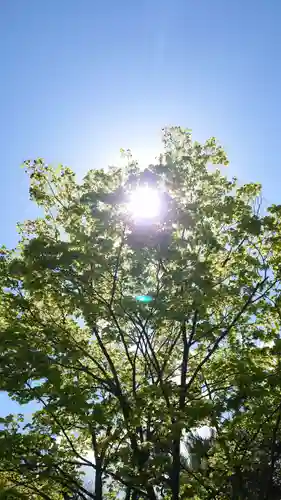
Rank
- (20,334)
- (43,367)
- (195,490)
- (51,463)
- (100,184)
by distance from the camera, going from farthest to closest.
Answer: (100,184) → (195,490) → (51,463) → (20,334) → (43,367)

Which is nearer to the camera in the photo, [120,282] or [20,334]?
[20,334]

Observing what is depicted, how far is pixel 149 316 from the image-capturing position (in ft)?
29.4

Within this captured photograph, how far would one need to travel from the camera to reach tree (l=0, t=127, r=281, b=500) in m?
7.91

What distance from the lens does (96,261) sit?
28.9 ft

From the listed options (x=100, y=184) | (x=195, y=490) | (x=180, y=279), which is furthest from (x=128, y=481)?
(x=100, y=184)

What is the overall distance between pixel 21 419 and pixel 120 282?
6.68 metres

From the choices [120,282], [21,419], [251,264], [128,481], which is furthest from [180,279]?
[21,419]

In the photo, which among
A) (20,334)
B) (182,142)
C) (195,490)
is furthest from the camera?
(182,142)

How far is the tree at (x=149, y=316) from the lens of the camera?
7906 millimetres

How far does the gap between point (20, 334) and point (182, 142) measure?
7639 millimetres

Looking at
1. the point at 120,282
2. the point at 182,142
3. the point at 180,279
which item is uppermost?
the point at 182,142

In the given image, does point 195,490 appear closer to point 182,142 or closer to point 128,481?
point 128,481

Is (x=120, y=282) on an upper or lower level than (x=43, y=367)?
upper

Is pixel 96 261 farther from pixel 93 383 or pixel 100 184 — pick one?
pixel 93 383
